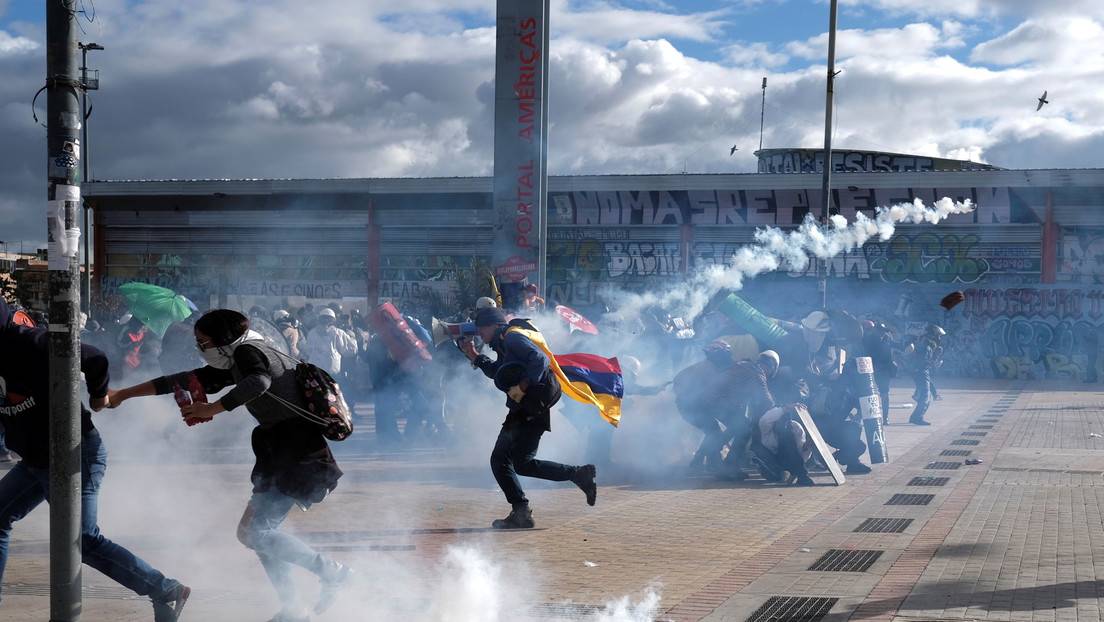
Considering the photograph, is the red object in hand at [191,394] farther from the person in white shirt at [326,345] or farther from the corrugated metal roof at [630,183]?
the corrugated metal roof at [630,183]

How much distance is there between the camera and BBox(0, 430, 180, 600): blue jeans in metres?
5.31

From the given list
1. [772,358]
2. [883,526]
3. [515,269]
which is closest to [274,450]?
[883,526]

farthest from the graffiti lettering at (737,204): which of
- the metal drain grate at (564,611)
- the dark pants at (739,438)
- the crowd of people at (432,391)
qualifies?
the metal drain grate at (564,611)

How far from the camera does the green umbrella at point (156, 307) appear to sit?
46.7 ft

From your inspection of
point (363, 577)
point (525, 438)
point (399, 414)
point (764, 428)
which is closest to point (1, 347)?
point (363, 577)

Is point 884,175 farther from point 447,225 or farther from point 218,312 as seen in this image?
point 218,312

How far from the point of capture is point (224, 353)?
536 cm

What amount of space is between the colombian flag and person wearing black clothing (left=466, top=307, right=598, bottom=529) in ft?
5.30

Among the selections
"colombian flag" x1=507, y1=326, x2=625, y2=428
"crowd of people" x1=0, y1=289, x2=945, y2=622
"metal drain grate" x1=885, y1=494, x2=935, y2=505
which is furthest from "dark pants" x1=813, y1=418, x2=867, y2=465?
"colombian flag" x1=507, y1=326, x2=625, y2=428

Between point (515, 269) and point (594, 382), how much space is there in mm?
5660

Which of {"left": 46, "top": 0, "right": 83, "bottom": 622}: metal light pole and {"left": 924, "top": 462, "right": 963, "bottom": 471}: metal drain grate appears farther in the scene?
{"left": 924, "top": 462, "right": 963, "bottom": 471}: metal drain grate

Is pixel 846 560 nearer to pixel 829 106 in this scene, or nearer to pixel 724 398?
pixel 724 398

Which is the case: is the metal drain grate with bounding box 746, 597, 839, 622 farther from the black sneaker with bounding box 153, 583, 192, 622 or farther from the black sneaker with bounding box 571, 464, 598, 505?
the black sneaker with bounding box 153, 583, 192, 622

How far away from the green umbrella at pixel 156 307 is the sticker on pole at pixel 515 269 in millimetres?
4203
